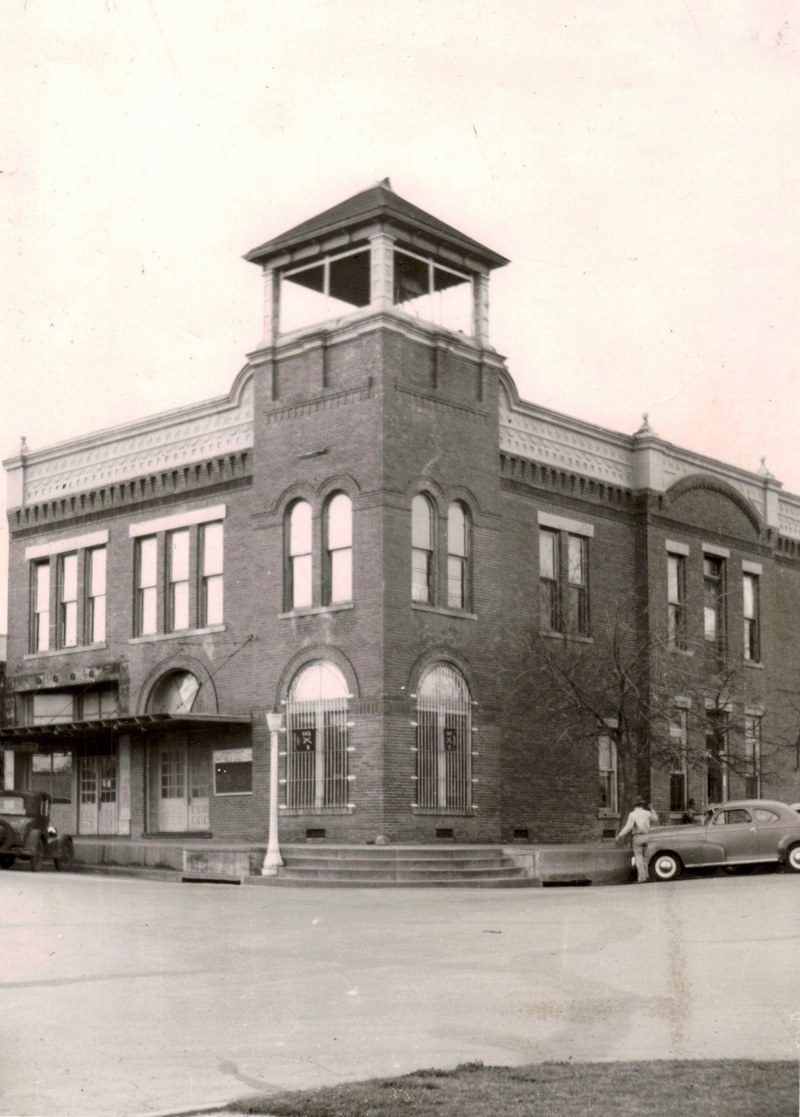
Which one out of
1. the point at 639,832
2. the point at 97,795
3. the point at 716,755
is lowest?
the point at 639,832

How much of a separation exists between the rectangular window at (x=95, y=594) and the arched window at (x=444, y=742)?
9.54 meters

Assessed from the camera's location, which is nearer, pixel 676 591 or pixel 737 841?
pixel 737 841

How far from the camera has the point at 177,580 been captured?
111 feet

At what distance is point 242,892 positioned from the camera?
23.1 meters

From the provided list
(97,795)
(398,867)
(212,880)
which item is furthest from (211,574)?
(398,867)

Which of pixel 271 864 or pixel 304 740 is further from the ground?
pixel 304 740

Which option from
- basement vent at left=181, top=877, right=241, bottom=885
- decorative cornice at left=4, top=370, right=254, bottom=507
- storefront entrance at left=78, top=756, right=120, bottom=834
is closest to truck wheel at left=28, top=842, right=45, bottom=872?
basement vent at left=181, top=877, right=241, bottom=885

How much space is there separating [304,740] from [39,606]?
1058 cm

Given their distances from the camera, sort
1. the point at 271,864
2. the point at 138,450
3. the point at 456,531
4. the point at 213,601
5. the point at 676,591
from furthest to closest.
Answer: the point at 676,591, the point at 138,450, the point at 213,601, the point at 456,531, the point at 271,864

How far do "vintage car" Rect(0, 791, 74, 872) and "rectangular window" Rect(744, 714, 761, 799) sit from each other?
1774 cm

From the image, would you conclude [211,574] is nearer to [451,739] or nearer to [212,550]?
[212,550]

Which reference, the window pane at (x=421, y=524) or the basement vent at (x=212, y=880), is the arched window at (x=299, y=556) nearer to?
the window pane at (x=421, y=524)

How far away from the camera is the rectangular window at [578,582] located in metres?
34.1

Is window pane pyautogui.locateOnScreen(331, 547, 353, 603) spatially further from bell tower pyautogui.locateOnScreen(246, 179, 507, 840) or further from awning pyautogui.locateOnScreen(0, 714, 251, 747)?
awning pyautogui.locateOnScreen(0, 714, 251, 747)
